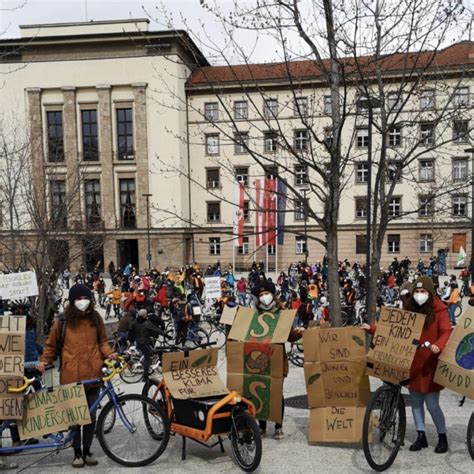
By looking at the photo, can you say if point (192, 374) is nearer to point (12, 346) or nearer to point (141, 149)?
point (12, 346)

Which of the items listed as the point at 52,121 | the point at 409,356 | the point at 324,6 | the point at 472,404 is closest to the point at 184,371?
the point at 409,356

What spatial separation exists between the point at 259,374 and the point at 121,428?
1662 mm

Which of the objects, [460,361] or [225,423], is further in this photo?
[225,423]

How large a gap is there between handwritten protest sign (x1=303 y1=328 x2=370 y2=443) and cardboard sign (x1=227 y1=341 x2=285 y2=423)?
38 centimetres

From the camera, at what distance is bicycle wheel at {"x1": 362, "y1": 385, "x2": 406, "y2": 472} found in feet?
15.2

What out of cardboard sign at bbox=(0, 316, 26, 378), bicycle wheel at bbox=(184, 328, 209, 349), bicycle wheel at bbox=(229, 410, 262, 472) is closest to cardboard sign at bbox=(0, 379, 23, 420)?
cardboard sign at bbox=(0, 316, 26, 378)

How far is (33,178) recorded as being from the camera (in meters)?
13.4

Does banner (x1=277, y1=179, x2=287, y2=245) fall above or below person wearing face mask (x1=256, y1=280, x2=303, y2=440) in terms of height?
above

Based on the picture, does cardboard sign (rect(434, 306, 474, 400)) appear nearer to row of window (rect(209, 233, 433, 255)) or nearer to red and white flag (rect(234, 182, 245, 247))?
red and white flag (rect(234, 182, 245, 247))

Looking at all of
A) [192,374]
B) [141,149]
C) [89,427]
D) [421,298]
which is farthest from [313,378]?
[141,149]

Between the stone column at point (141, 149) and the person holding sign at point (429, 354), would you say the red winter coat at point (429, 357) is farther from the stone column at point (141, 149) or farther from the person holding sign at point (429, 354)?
the stone column at point (141, 149)

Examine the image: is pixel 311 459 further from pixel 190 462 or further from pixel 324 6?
pixel 324 6

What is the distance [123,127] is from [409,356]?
3948 centimetres

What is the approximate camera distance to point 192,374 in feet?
17.2
